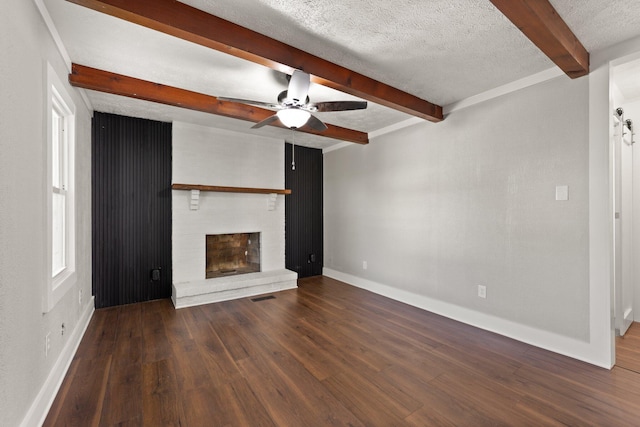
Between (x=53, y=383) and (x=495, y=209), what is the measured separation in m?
4.00

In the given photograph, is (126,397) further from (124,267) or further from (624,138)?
(624,138)

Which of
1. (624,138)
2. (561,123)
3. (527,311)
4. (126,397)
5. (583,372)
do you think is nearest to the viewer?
(126,397)

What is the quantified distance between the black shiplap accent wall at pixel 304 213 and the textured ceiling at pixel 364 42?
94.3 inches

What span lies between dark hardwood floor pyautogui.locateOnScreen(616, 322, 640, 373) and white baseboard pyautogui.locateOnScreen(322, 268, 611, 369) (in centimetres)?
22

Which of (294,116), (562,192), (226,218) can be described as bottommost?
(226,218)

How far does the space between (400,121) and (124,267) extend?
14.1ft

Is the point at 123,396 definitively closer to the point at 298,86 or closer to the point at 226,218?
the point at 298,86

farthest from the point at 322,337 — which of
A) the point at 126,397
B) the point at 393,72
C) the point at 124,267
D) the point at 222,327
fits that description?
the point at 124,267

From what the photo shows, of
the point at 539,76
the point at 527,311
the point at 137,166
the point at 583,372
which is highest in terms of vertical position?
the point at 539,76

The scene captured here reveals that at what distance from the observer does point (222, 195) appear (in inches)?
175

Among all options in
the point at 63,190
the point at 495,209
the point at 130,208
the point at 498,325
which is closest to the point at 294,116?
the point at 63,190

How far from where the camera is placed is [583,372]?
Answer: 2213mm

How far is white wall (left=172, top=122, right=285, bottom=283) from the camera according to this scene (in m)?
4.11

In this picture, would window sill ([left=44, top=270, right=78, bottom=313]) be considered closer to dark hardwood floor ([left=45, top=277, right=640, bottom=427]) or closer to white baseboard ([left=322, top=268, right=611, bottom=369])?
dark hardwood floor ([left=45, top=277, right=640, bottom=427])
